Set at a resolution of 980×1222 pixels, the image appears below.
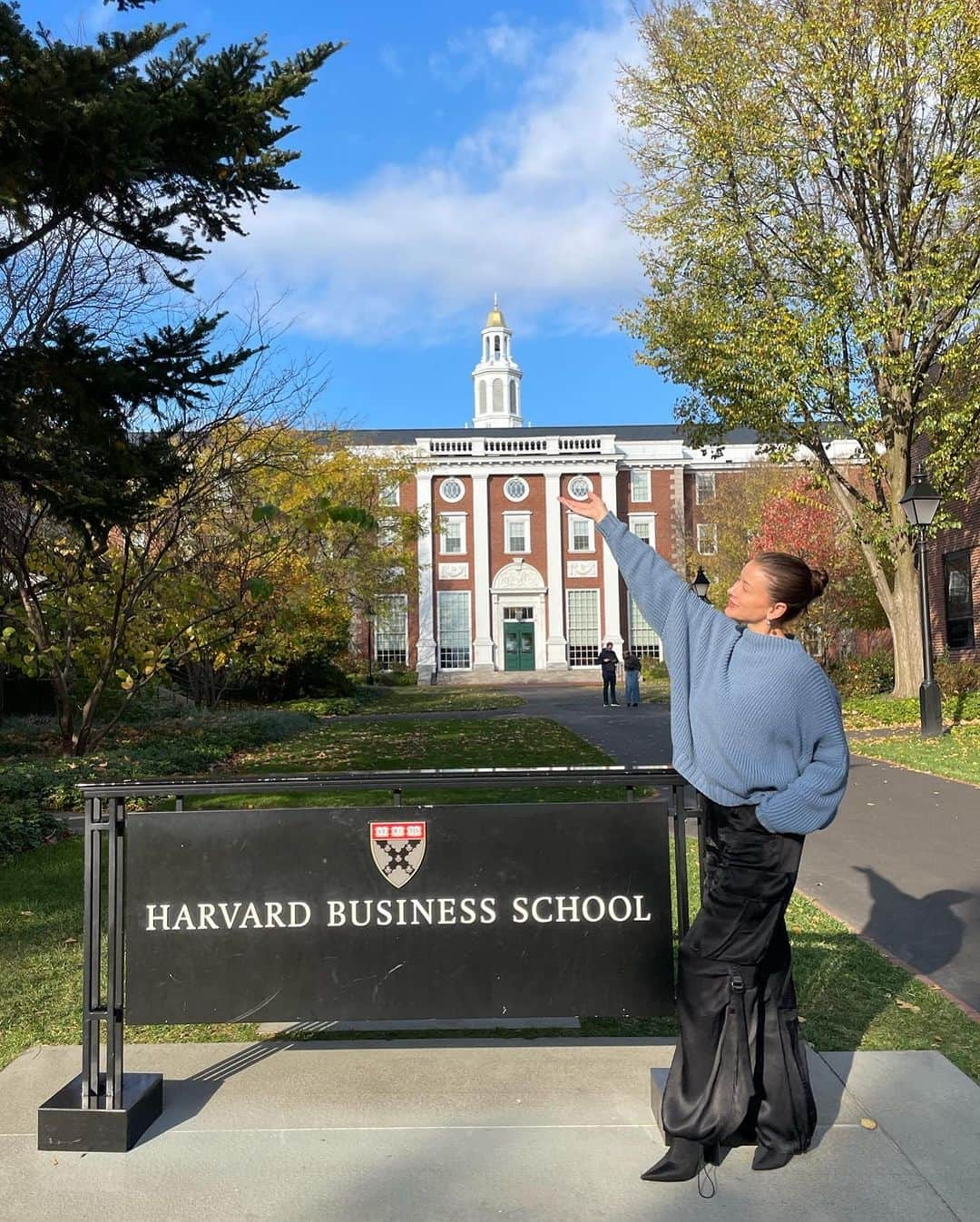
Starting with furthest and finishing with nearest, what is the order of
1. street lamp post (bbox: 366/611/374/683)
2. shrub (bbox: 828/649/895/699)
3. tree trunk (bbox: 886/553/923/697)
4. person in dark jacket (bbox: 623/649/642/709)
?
street lamp post (bbox: 366/611/374/683) → person in dark jacket (bbox: 623/649/642/709) → shrub (bbox: 828/649/895/699) → tree trunk (bbox: 886/553/923/697)

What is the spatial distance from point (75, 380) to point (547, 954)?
18.7ft

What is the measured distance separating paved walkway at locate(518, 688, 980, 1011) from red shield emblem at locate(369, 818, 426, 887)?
3013 mm

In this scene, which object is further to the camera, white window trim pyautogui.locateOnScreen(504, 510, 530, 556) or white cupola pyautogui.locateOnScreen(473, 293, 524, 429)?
white cupola pyautogui.locateOnScreen(473, 293, 524, 429)

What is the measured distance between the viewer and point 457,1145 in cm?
353

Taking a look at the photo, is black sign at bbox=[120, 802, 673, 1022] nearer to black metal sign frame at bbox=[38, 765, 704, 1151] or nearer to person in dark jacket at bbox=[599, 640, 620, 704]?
black metal sign frame at bbox=[38, 765, 704, 1151]

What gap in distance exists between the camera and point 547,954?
3732mm

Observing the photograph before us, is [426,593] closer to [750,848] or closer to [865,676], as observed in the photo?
[865,676]

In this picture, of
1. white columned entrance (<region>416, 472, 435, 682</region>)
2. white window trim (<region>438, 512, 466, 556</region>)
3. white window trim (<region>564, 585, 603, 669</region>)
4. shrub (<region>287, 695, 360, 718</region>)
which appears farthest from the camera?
white window trim (<region>438, 512, 466, 556</region>)

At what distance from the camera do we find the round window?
61281 mm

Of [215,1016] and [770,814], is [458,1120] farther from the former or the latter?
[770,814]

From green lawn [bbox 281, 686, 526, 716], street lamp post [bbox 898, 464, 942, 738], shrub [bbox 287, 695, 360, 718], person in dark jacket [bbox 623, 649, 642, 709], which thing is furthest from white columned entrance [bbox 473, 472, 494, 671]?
street lamp post [bbox 898, 464, 942, 738]

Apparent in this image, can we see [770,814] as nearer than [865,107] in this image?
Yes

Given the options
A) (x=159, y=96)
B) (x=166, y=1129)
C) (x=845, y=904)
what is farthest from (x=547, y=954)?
(x=159, y=96)

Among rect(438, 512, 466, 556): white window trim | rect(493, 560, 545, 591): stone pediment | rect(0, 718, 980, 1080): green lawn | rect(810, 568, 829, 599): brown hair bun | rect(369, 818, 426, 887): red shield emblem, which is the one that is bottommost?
rect(0, 718, 980, 1080): green lawn
